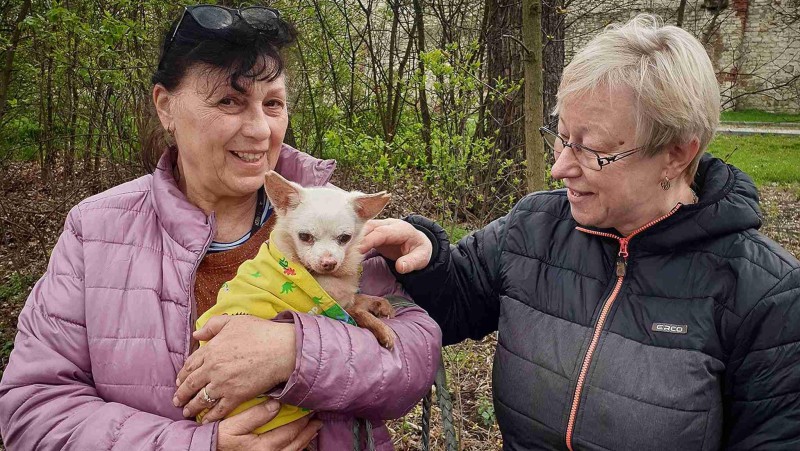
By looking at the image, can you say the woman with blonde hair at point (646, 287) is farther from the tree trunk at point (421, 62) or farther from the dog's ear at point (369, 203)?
the tree trunk at point (421, 62)

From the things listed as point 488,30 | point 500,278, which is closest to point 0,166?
point 488,30

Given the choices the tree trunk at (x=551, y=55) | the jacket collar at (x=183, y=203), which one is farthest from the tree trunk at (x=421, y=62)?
the jacket collar at (x=183, y=203)

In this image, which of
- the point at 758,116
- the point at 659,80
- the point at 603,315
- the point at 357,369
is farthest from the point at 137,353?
the point at 758,116

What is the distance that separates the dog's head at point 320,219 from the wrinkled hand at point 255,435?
1.85 ft

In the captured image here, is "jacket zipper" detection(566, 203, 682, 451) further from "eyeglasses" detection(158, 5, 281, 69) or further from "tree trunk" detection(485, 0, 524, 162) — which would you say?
"tree trunk" detection(485, 0, 524, 162)

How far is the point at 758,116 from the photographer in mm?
21609

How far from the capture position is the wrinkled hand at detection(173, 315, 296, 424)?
1969 millimetres

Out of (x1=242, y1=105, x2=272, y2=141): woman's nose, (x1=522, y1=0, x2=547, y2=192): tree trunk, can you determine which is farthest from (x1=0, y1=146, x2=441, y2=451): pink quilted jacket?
(x1=522, y1=0, x2=547, y2=192): tree trunk

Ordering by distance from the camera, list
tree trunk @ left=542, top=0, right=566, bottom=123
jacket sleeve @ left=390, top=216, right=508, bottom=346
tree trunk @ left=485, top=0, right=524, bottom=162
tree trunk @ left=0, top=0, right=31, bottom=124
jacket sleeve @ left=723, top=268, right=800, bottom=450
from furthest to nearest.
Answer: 1. tree trunk @ left=485, top=0, right=524, bottom=162
2. tree trunk @ left=542, top=0, right=566, bottom=123
3. tree trunk @ left=0, top=0, right=31, bottom=124
4. jacket sleeve @ left=390, top=216, right=508, bottom=346
5. jacket sleeve @ left=723, top=268, right=800, bottom=450

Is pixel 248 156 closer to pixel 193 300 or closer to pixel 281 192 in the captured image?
pixel 281 192

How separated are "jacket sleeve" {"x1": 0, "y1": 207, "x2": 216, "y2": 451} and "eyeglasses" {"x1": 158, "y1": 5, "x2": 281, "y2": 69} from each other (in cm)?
93

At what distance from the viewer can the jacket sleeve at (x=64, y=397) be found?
1.95 metres

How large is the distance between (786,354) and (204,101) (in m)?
2.04

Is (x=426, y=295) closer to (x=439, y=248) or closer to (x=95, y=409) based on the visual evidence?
(x=439, y=248)
